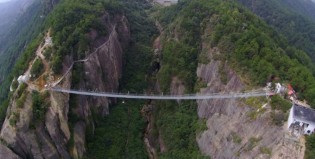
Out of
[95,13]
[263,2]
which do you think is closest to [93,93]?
[95,13]

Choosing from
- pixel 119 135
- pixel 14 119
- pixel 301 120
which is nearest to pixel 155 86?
pixel 119 135

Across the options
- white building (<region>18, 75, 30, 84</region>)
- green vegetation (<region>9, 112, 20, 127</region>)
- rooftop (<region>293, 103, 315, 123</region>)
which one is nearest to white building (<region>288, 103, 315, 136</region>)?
rooftop (<region>293, 103, 315, 123</region>)

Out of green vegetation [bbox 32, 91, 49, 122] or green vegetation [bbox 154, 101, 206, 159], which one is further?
green vegetation [bbox 154, 101, 206, 159]

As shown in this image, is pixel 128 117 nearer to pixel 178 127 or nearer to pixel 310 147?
pixel 178 127

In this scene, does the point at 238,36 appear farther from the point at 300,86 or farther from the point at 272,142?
the point at 272,142

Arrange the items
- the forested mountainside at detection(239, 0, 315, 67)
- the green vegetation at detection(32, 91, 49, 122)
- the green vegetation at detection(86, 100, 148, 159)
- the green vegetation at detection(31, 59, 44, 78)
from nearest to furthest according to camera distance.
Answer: the green vegetation at detection(32, 91, 49, 122) < the green vegetation at detection(31, 59, 44, 78) < the green vegetation at detection(86, 100, 148, 159) < the forested mountainside at detection(239, 0, 315, 67)

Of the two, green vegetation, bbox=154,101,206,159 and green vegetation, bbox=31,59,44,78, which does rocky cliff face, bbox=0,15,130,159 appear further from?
green vegetation, bbox=154,101,206,159

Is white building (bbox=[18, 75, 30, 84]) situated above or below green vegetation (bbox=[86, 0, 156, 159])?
above

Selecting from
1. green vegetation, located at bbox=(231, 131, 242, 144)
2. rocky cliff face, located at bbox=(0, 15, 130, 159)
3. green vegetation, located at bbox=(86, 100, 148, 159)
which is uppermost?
green vegetation, located at bbox=(231, 131, 242, 144)

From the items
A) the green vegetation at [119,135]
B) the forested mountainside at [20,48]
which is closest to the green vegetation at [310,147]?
the green vegetation at [119,135]
